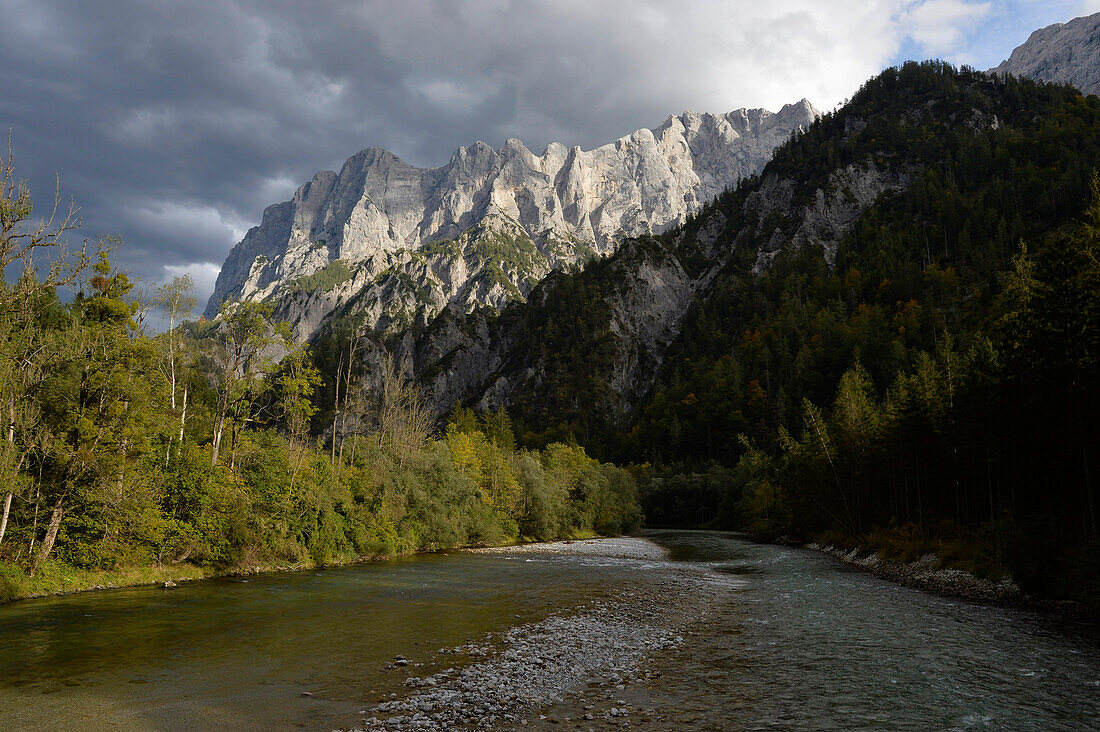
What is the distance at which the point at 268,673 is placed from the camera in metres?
15.9

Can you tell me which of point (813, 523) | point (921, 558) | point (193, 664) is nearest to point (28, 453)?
point (193, 664)

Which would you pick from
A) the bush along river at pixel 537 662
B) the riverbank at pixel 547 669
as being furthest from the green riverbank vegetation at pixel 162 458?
the riverbank at pixel 547 669

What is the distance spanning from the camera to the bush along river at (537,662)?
12.5 metres

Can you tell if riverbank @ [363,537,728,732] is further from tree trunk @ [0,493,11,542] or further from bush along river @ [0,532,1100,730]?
tree trunk @ [0,493,11,542]

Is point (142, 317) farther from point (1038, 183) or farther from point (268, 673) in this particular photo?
point (1038, 183)

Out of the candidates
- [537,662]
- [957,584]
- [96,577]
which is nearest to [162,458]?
[96,577]

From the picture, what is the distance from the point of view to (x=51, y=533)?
3114cm

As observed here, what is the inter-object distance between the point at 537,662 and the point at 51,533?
101 feet

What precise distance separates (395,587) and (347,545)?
1956 centimetres

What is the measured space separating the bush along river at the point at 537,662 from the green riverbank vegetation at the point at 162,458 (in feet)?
15.9

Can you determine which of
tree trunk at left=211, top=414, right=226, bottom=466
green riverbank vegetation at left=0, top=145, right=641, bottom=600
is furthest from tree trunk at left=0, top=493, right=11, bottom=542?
tree trunk at left=211, top=414, right=226, bottom=466

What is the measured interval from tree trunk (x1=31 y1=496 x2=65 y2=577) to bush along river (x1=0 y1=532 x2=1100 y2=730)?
12.2 ft

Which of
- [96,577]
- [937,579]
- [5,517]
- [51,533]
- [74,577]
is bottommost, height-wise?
[937,579]

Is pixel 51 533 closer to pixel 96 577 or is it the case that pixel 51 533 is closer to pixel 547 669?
pixel 96 577
